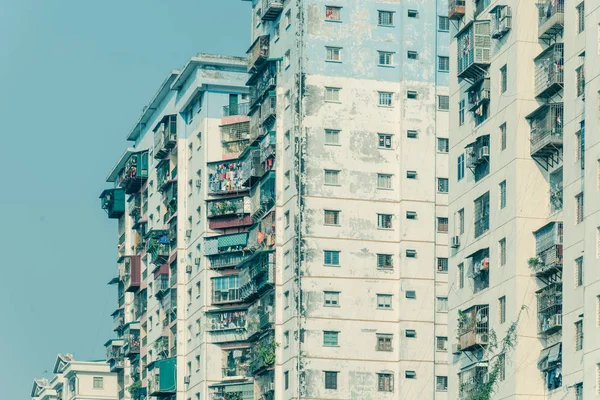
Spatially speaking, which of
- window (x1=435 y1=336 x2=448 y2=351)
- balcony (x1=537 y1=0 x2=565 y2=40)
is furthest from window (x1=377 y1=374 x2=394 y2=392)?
balcony (x1=537 y1=0 x2=565 y2=40)

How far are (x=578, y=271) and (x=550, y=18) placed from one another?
12.0 meters

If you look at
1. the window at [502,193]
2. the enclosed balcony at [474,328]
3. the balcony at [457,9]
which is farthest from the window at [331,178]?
the window at [502,193]

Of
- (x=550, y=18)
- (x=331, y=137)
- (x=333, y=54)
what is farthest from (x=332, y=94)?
(x=550, y=18)

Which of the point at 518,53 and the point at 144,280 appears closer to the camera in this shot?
the point at 518,53

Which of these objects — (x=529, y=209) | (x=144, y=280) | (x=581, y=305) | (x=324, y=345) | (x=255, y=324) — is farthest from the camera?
(x=144, y=280)

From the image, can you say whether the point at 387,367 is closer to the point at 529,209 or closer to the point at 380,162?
the point at 380,162

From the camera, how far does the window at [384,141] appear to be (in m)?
102

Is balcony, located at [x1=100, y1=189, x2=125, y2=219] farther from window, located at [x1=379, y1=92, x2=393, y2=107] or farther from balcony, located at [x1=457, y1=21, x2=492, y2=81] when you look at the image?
balcony, located at [x1=457, y1=21, x2=492, y2=81]

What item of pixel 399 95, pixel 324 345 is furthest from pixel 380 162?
pixel 324 345

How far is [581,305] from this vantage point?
64.8m

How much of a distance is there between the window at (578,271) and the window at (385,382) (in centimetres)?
3514

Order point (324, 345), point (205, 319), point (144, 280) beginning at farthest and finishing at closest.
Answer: point (144, 280) < point (205, 319) < point (324, 345)

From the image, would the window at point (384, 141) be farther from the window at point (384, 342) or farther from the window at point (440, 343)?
the window at point (440, 343)

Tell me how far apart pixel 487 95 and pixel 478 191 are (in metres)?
4.28
